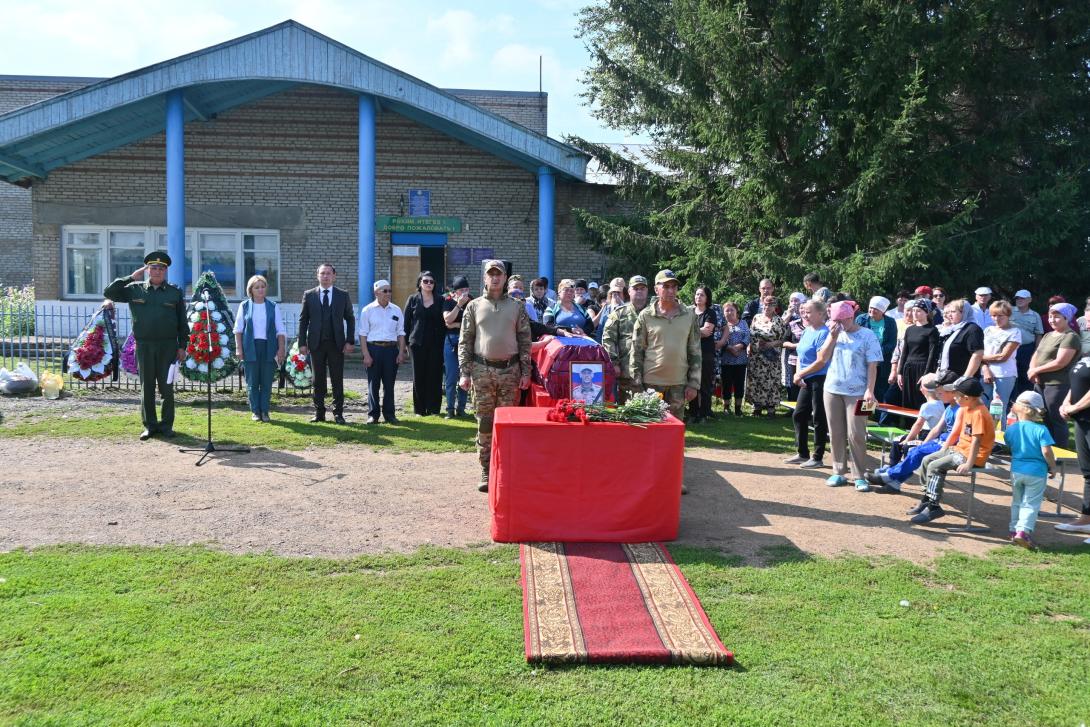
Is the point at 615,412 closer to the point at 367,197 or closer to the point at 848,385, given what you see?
the point at 848,385

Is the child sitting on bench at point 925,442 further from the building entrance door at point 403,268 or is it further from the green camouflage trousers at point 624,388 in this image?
the building entrance door at point 403,268

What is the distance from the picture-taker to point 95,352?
12.6 meters


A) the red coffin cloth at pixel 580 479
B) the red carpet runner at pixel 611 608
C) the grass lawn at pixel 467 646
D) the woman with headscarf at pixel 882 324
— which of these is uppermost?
the woman with headscarf at pixel 882 324

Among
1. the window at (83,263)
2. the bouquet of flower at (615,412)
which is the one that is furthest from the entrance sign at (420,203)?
the bouquet of flower at (615,412)

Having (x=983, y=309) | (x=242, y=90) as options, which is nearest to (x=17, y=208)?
(x=242, y=90)

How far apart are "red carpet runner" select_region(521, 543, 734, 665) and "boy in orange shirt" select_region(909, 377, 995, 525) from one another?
2.57m

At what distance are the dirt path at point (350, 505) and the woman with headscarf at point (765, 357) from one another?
9.64 feet

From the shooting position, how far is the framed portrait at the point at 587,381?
7125 millimetres

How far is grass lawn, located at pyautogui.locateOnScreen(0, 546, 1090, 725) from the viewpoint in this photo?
3529 mm

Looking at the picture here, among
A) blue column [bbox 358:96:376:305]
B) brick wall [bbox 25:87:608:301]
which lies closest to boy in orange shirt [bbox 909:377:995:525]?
blue column [bbox 358:96:376:305]

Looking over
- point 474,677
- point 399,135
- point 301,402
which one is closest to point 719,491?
point 474,677

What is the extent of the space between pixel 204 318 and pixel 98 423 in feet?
6.48

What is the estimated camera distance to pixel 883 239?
553 inches

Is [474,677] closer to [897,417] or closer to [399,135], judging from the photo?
[897,417]
